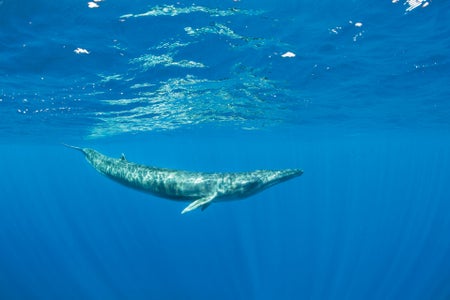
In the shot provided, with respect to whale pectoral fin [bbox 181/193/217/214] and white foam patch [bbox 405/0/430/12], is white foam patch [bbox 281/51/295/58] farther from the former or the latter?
whale pectoral fin [bbox 181/193/217/214]

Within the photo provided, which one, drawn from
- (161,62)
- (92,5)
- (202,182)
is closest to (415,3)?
(202,182)

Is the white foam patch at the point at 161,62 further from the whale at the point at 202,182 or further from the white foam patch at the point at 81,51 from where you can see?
the whale at the point at 202,182

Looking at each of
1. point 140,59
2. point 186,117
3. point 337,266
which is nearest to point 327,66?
point 140,59

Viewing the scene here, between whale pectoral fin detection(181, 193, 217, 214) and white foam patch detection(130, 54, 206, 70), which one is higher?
white foam patch detection(130, 54, 206, 70)

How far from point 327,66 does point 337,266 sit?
127ft

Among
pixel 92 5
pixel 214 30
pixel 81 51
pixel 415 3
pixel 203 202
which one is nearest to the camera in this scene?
pixel 203 202

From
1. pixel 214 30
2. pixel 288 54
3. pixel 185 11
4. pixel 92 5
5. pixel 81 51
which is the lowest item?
pixel 92 5

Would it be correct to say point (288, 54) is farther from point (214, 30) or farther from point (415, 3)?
point (415, 3)

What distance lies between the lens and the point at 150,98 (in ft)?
73.5

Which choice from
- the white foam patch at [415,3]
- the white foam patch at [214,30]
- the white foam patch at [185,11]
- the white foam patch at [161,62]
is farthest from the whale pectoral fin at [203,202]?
the white foam patch at [161,62]

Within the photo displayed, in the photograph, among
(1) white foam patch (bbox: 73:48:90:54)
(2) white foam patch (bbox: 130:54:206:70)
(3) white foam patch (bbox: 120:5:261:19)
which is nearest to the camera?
(3) white foam patch (bbox: 120:5:261:19)

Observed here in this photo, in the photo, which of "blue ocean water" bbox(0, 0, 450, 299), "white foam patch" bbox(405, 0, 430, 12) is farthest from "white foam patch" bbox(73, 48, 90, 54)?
"white foam patch" bbox(405, 0, 430, 12)

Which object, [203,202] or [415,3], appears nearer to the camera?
[203,202]

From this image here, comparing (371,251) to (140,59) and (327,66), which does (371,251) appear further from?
(140,59)
